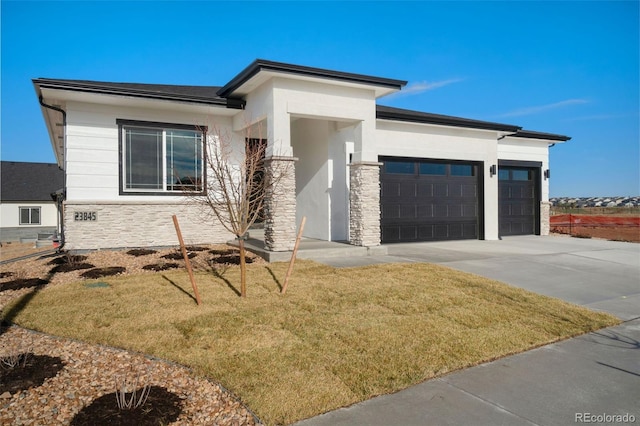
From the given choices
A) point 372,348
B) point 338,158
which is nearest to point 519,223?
point 338,158

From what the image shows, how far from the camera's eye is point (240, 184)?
23.9ft

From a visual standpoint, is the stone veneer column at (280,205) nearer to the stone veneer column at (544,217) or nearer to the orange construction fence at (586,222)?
the stone veneer column at (544,217)

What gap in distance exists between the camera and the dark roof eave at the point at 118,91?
10086 millimetres

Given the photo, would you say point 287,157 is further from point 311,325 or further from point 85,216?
point 85,216

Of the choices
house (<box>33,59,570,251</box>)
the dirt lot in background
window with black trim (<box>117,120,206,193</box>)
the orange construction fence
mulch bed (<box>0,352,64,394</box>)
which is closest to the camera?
mulch bed (<box>0,352,64,394</box>)

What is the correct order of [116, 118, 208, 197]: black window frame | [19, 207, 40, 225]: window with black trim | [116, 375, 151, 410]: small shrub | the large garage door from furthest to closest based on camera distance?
[19, 207, 40, 225]: window with black trim → the large garage door → [116, 118, 208, 197]: black window frame → [116, 375, 151, 410]: small shrub

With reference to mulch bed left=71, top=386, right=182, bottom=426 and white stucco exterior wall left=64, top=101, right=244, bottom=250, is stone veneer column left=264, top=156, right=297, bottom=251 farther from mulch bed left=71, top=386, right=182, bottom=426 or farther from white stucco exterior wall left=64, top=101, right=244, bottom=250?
mulch bed left=71, top=386, right=182, bottom=426

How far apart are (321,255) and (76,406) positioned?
7211mm

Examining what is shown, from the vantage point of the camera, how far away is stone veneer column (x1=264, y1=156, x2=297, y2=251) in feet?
33.2

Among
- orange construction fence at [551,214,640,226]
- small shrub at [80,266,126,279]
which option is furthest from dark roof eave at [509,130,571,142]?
small shrub at [80,266,126,279]

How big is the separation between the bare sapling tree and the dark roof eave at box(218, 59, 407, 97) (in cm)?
136

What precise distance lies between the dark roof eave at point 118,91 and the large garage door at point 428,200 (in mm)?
5829

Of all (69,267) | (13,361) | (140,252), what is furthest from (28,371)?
(140,252)

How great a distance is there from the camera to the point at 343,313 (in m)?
6.11
